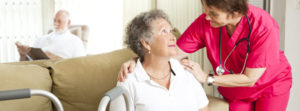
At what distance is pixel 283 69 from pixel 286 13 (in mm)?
930

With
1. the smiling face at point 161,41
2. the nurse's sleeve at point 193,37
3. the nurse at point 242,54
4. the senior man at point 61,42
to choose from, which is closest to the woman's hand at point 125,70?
the nurse at point 242,54

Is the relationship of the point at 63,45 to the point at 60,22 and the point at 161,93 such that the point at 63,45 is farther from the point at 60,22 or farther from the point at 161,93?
the point at 161,93

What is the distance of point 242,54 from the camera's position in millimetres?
1507

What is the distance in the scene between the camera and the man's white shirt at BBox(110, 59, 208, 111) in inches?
52.8

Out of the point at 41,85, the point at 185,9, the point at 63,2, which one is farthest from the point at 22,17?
the point at 41,85

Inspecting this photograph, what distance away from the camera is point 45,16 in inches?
194

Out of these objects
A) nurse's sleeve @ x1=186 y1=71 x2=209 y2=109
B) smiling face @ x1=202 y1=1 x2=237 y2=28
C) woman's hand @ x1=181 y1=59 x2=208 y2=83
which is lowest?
nurse's sleeve @ x1=186 y1=71 x2=209 y2=109

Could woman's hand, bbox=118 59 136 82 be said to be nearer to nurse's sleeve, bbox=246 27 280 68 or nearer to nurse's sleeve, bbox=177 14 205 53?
nurse's sleeve, bbox=177 14 205 53

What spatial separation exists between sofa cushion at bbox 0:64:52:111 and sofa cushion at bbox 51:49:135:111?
0.06 meters

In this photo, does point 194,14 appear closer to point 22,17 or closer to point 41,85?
point 41,85

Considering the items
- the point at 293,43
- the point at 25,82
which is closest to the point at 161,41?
the point at 25,82

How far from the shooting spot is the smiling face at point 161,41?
1375 millimetres

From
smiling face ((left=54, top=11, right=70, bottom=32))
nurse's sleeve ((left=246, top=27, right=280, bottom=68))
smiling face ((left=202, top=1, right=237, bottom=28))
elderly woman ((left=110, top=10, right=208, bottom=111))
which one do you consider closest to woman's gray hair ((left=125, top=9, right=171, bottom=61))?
elderly woman ((left=110, top=10, right=208, bottom=111))

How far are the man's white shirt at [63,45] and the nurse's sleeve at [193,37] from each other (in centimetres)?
187
